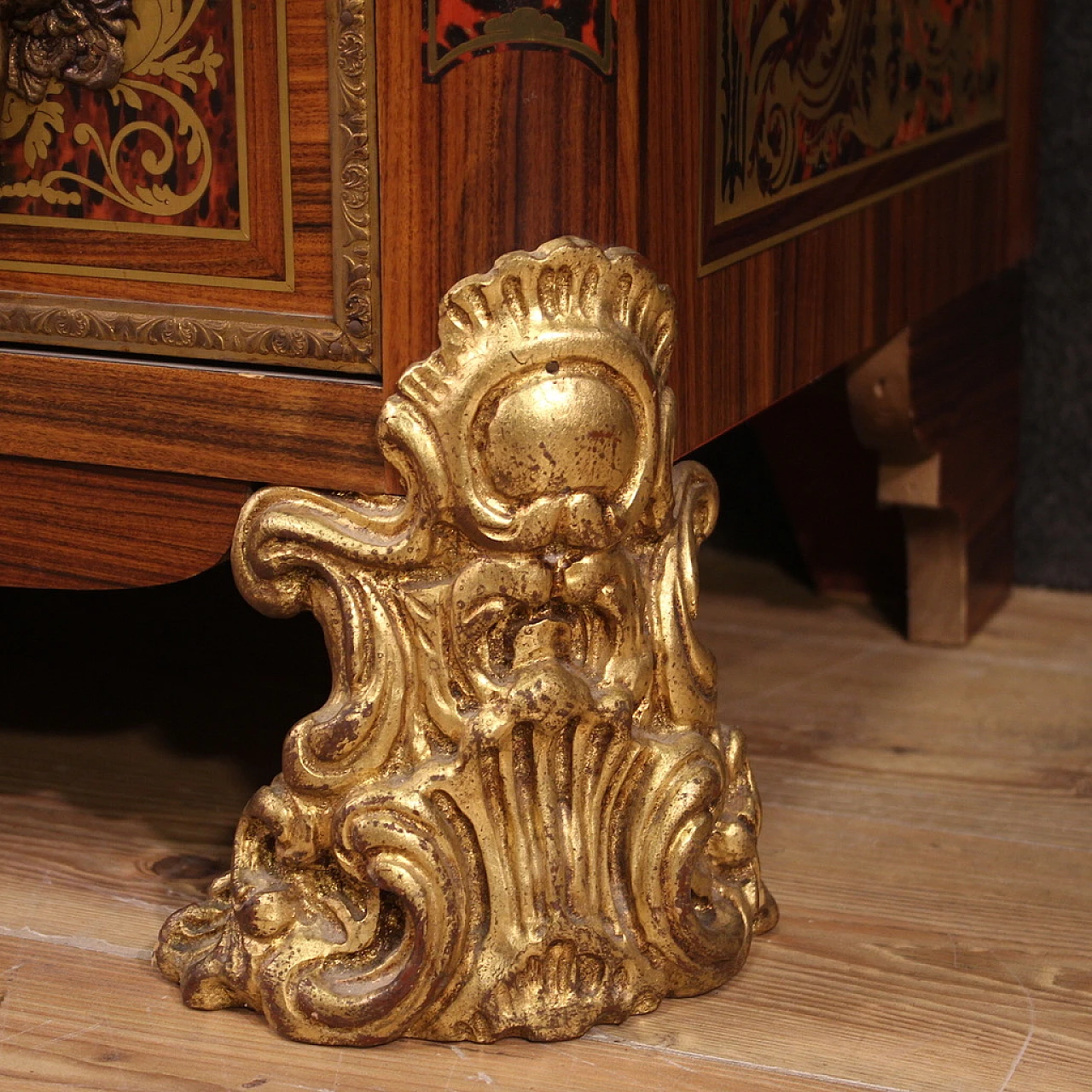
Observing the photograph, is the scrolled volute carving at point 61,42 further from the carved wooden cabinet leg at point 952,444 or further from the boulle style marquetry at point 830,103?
the carved wooden cabinet leg at point 952,444

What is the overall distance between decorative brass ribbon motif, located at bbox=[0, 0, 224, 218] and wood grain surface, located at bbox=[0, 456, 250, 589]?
0.11m

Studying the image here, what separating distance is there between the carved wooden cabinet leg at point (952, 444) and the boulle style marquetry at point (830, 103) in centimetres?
12

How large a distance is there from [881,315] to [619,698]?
0.37 metres

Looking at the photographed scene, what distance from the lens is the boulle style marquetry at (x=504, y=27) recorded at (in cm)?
66

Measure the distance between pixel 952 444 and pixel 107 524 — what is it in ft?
1.93

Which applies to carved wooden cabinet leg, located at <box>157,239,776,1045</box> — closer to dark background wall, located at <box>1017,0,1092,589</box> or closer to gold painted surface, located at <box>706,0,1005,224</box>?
gold painted surface, located at <box>706,0,1005,224</box>

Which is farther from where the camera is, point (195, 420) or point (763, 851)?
point (763, 851)

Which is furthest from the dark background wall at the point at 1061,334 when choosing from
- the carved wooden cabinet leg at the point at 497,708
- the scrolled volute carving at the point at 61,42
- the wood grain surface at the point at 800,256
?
the scrolled volute carving at the point at 61,42

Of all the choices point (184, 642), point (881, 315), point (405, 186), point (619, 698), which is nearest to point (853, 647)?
point (881, 315)

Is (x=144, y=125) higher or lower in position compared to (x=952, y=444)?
higher

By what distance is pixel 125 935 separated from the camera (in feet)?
2.65

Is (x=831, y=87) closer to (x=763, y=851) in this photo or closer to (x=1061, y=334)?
(x=763, y=851)

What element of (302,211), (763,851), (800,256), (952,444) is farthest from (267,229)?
(952,444)

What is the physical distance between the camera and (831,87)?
0.90m
